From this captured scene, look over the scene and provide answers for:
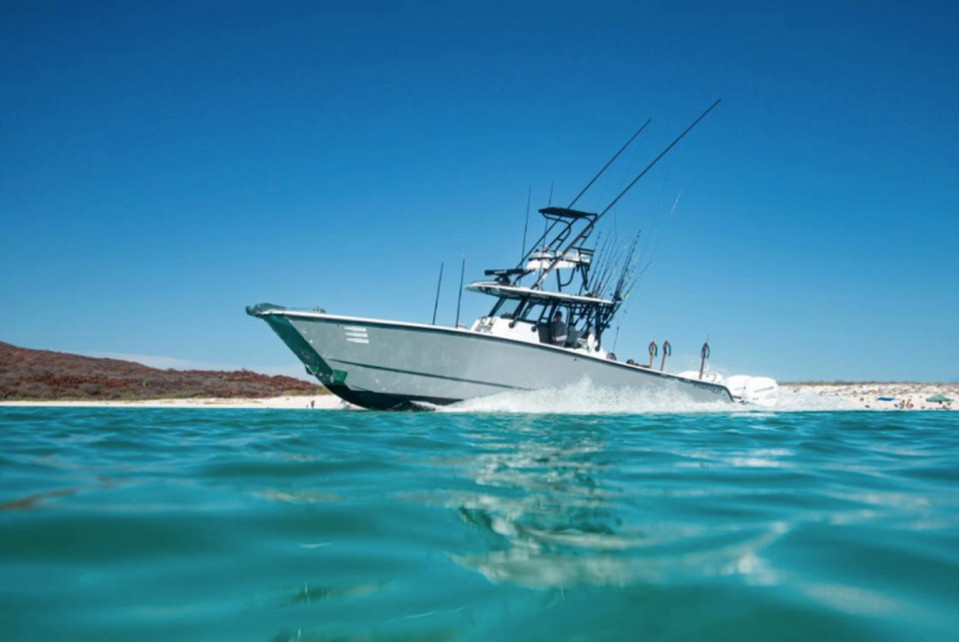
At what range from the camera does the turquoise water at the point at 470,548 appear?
164 cm

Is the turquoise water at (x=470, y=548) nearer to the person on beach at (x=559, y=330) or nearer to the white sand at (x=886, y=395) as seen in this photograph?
the person on beach at (x=559, y=330)

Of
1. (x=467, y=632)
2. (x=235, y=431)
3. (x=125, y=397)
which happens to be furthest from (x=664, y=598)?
(x=125, y=397)

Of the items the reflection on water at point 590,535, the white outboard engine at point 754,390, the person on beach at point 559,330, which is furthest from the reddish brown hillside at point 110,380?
the reflection on water at point 590,535

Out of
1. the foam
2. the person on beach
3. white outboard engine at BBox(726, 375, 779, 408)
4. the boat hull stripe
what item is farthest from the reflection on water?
white outboard engine at BBox(726, 375, 779, 408)

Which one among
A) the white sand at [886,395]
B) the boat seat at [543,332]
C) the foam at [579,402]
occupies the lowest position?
the foam at [579,402]

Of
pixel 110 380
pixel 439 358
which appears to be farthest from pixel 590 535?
pixel 110 380

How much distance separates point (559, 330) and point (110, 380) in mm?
15453

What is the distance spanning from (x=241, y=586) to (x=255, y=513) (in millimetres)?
913

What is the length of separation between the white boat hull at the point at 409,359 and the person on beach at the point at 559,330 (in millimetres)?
1056

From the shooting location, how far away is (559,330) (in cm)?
1408

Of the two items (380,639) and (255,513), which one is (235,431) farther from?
(380,639)

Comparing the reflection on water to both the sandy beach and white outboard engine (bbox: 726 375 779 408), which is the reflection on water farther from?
white outboard engine (bbox: 726 375 779 408)

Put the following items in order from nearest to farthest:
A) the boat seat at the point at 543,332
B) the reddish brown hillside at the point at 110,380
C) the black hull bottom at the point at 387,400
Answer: the black hull bottom at the point at 387,400 < the boat seat at the point at 543,332 < the reddish brown hillside at the point at 110,380

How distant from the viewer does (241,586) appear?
1856 mm
